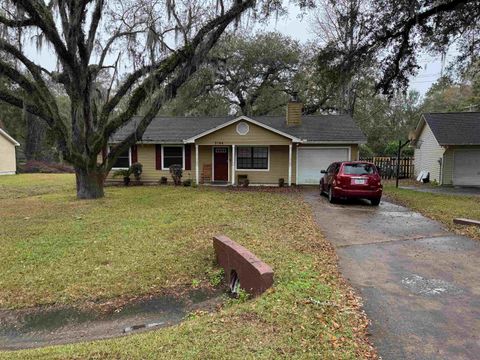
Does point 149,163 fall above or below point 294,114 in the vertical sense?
below

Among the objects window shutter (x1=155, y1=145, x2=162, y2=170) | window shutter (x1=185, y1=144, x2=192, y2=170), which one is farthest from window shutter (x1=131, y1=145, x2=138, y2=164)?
window shutter (x1=185, y1=144, x2=192, y2=170)

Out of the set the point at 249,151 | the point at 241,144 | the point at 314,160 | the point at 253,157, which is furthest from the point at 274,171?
the point at 241,144

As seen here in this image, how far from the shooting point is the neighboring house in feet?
60.8

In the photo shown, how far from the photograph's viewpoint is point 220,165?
749 inches

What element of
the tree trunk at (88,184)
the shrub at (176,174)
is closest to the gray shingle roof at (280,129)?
the shrub at (176,174)

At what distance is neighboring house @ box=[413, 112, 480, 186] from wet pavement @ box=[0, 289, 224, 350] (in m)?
17.9

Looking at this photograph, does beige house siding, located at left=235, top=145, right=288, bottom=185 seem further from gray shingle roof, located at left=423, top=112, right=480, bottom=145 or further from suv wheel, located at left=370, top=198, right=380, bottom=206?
gray shingle roof, located at left=423, top=112, right=480, bottom=145

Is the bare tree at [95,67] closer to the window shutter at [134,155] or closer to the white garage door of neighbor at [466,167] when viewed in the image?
the window shutter at [134,155]

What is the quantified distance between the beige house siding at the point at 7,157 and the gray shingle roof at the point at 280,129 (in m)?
15.6

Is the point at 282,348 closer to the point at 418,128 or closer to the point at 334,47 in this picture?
the point at 334,47

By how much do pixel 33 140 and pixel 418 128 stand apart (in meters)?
38.1

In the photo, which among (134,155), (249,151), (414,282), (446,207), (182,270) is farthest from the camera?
(134,155)

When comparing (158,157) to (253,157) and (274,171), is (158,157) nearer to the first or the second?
(253,157)

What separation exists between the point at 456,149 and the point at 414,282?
A: 1711 centimetres
